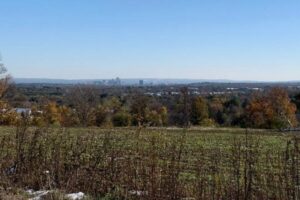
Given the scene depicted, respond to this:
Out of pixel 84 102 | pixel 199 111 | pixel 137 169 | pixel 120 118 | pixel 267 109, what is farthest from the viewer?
pixel 199 111

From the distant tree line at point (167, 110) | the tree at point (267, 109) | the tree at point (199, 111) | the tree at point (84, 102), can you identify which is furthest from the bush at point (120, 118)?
the tree at point (267, 109)

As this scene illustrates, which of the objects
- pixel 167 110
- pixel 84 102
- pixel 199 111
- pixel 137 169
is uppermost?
pixel 137 169

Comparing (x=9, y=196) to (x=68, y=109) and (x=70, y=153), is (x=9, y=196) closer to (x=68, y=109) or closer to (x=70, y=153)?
(x=70, y=153)

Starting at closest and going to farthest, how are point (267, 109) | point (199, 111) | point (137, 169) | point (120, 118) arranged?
point (137, 169) → point (120, 118) → point (267, 109) → point (199, 111)

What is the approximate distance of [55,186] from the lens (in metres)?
9.39

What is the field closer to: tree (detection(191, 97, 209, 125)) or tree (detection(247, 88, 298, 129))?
tree (detection(247, 88, 298, 129))

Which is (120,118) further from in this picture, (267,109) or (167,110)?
(267,109)

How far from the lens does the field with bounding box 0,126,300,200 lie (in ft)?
26.6

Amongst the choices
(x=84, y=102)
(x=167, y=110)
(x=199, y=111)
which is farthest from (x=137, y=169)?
(x=167, y=110)

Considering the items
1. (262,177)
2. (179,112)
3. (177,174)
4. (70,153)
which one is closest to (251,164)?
(262,177)

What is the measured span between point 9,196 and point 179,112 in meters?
68.8

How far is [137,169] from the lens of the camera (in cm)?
911

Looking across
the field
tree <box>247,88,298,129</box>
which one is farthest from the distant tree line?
the field

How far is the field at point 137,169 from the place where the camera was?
26.6 ft
